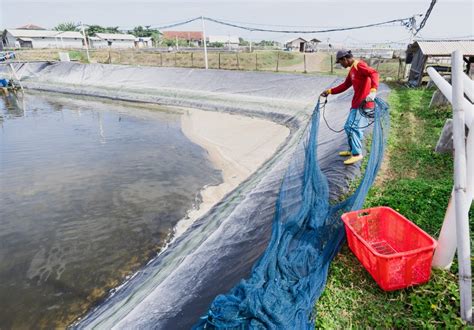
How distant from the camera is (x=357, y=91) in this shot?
4996 millimetres

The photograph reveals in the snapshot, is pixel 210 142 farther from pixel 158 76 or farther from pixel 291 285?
pixel 158 76

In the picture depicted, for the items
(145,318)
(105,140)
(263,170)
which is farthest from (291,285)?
(105,140)

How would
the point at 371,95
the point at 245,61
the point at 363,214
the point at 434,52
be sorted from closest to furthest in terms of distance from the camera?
the point at 363,214, the point at 371,95, the point at 434,52, the point at 245,61

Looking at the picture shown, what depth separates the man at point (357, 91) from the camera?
474 cm

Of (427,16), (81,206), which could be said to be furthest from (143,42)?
(81,206)

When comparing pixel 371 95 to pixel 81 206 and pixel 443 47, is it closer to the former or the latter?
pixel 81 206

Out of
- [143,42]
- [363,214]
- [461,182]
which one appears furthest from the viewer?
[143,42]

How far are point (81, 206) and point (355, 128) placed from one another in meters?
5.67

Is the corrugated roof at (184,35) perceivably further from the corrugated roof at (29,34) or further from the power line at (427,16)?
the power line at (427,16)

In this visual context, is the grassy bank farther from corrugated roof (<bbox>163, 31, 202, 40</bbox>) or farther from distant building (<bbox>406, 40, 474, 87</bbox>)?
corrugated roof (<bbox>163, 31, 202, 40</bbox>)

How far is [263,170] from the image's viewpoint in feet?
23.3

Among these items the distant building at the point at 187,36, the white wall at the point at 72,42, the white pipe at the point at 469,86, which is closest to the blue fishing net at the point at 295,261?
the white pipe at the point at 469,86

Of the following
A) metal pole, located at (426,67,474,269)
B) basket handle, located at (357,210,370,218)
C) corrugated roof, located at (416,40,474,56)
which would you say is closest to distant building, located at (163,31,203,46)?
corrugated roof, located at (416,40,474,56)

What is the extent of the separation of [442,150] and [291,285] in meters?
4.57
